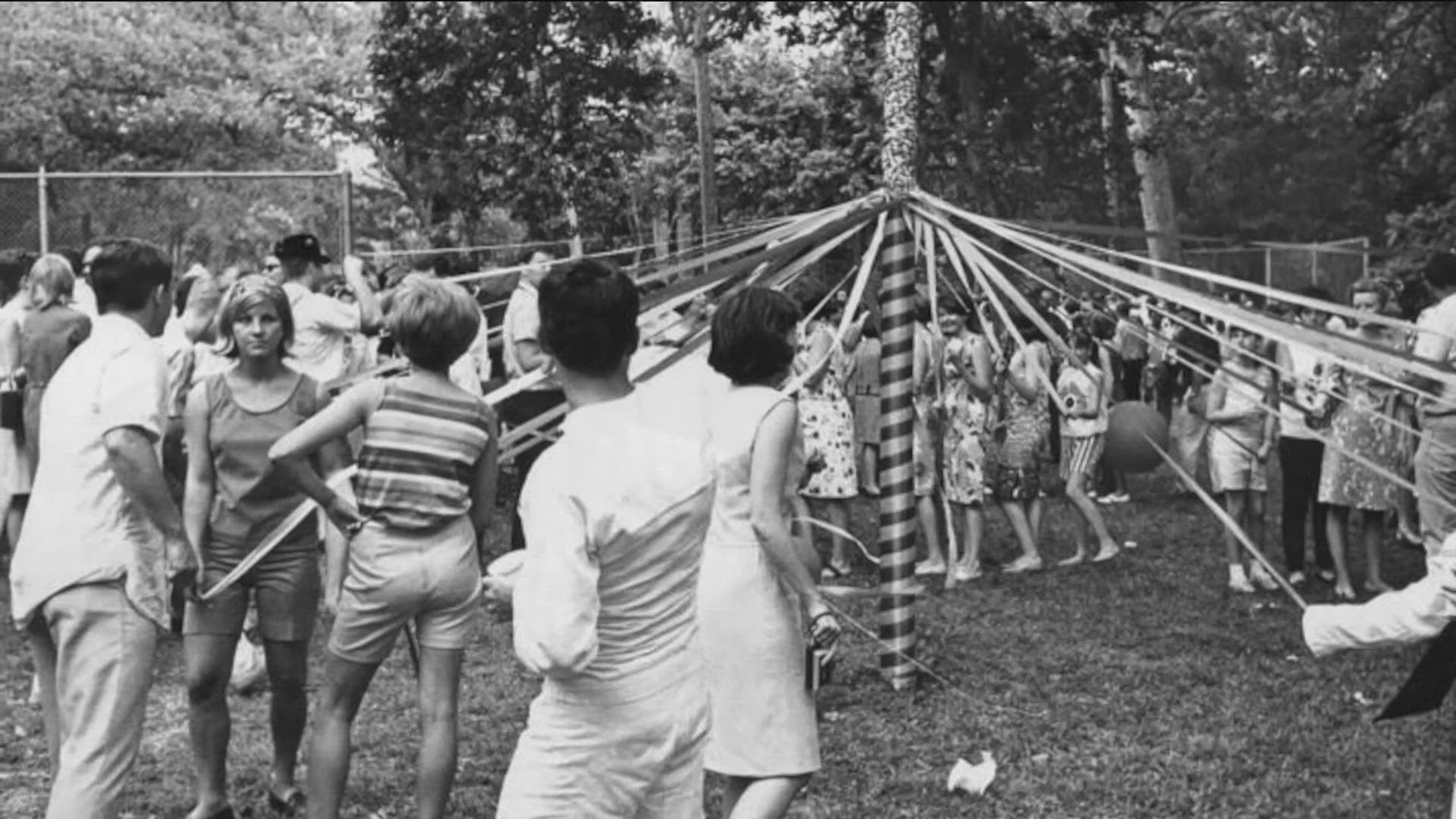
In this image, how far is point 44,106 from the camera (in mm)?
27500

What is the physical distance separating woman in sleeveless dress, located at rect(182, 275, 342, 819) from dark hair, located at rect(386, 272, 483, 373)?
1.73ft

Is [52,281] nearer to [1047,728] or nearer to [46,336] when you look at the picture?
[46,336]

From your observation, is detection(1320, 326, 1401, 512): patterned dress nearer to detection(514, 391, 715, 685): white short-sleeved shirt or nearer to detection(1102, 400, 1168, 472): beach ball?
detection(1102, 400, 1168, 472): beach ball

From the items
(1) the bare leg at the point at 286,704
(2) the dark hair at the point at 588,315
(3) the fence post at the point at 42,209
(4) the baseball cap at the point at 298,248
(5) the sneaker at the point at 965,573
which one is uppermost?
(3) the fence post at the point at 42,209

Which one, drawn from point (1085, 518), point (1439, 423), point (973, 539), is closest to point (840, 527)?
point (973, 539)

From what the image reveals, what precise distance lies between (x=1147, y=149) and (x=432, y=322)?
753 inches

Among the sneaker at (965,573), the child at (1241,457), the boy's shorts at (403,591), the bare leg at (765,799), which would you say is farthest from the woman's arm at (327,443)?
the child at (1241,457)

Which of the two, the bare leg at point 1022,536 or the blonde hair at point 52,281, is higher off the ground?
the blonde hair at point 52,281

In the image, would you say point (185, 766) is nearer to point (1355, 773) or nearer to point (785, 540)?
point (785, 540)

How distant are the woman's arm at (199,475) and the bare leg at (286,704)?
15.2 inches

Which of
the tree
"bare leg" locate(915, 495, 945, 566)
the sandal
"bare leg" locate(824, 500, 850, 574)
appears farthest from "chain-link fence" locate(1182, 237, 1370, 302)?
the sandal

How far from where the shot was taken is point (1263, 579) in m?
9.66

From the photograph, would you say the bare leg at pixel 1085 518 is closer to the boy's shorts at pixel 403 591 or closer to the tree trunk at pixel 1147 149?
the boy's shorts at pixel 403 591

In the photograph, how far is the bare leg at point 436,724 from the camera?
476cm
